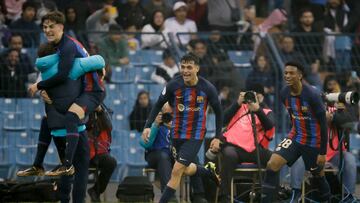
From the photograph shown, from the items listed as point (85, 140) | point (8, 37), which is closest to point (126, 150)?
point (8, 37)

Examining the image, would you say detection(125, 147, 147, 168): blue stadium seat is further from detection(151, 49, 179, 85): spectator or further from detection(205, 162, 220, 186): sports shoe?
detection(205, 162, 220, 186): sports shoe

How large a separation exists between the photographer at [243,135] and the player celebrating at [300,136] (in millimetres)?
854

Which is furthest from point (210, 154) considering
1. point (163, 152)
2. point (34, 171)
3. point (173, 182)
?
point (34, 171)

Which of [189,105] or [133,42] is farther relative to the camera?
[133,42]

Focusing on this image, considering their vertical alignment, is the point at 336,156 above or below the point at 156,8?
below

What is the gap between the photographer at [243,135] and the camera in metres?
16.3

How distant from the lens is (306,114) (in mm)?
15180

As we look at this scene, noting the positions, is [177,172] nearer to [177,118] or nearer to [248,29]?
[177,118]

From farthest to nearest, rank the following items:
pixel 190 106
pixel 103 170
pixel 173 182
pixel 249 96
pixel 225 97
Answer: pixel 225 97
pixel 103 170
pixel 249 96
pixel 190 106
pixel 173 182

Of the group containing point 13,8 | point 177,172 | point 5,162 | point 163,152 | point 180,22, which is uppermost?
point 13,8

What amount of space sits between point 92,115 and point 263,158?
2381 millimetres

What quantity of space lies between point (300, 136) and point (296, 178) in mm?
1142

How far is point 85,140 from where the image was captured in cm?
1368

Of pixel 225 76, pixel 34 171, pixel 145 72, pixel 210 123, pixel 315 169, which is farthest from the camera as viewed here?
pixel 145 72
